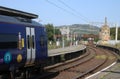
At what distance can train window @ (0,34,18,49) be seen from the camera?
42.3ft

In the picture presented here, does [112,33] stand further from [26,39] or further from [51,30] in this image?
[26,39]

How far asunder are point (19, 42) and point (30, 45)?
125 centimetres

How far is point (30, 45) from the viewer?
15.5m

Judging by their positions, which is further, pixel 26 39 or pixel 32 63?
pixel 32 63

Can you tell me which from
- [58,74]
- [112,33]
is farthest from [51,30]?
[58,74]

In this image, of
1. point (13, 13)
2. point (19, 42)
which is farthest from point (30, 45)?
point (13, 13)

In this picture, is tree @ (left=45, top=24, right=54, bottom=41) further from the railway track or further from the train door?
the train door

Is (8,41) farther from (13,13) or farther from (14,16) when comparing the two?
(13,13)

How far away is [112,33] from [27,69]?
15169 centimetres

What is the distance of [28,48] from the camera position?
49.8 feet

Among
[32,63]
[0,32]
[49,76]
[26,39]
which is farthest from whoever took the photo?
[49,76]

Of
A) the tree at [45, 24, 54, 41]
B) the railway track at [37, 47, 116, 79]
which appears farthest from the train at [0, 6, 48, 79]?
the tree at [45, 24, 54, 41]

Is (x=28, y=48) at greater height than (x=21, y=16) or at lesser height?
lesser

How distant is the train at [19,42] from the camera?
518 inches
